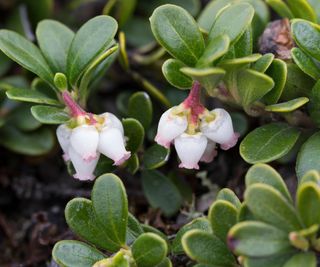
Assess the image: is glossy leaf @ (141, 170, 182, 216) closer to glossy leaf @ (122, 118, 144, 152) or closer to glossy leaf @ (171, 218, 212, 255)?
glossy leaf @ (122, 118, 144, 152)

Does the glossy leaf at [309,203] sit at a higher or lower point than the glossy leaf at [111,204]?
higher

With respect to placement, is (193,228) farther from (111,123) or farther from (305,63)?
(305,63)

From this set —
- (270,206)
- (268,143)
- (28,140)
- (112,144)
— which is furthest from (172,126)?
(28,140)

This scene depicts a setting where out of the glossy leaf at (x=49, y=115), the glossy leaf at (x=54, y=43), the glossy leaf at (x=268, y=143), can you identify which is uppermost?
the glossy leaf at (x=268, y=143)

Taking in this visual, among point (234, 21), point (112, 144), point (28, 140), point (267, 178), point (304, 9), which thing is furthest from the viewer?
point (28, 140)

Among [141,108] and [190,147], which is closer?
[190,147]

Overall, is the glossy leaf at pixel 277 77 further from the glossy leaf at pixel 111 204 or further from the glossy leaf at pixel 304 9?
the glossy leaf at pixel 111 204

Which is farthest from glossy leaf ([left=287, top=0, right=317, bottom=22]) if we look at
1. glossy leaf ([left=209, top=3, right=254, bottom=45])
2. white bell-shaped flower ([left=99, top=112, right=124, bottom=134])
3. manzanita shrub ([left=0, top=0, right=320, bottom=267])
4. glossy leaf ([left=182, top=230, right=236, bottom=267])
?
glossy leaf ([left=182, top=230, right=236, bottom=267])

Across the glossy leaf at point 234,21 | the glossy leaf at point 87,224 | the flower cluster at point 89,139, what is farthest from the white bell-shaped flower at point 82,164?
the glossy leaf at point 234,21
